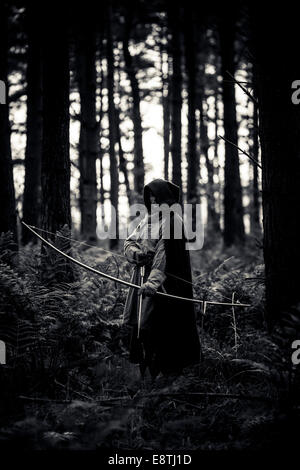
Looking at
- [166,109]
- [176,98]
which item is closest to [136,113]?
[176,98]

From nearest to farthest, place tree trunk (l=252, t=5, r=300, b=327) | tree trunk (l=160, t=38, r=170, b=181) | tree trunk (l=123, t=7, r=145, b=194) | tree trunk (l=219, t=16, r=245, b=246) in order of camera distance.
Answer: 1. tree trunk (l=252, t=5, r=300, b=327)
2. tree trunk (l=219, t=16, r=245, b=246)
3. tree trunk (l=123, t=7, r=145, b=194)
4. tree trunk (l=160, t=38, r=170, b=181)

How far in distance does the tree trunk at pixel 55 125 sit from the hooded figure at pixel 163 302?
232 cm

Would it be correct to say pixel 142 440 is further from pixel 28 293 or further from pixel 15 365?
pixel 28 293

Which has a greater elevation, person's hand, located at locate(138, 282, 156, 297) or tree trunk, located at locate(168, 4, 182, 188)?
tree trunk, located at locate(168, 4, 182, 188)

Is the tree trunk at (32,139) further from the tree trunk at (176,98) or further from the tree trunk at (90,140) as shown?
the tree trunk at (176,98)

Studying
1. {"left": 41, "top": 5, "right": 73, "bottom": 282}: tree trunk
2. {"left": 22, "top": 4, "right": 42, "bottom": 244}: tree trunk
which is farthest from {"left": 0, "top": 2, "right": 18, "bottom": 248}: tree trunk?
{"left": 22, "top": 4, "right": 42, "bottom": 244}: tree trunk

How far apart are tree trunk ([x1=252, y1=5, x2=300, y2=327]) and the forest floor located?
57 centimetres

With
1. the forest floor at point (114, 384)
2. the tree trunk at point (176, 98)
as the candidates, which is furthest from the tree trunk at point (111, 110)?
the forest floor at point (114, 384)

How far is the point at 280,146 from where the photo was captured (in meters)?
4.11

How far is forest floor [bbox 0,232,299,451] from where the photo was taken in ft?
11.6

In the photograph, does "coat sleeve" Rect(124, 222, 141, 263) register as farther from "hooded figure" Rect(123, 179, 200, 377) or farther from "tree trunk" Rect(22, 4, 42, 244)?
"tree trunk" Rect(22, 4, 42, 244)

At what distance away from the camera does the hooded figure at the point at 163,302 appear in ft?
15.9

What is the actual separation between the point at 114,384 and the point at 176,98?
12.4 metres

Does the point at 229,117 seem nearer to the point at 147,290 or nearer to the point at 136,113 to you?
the point at 136,113
